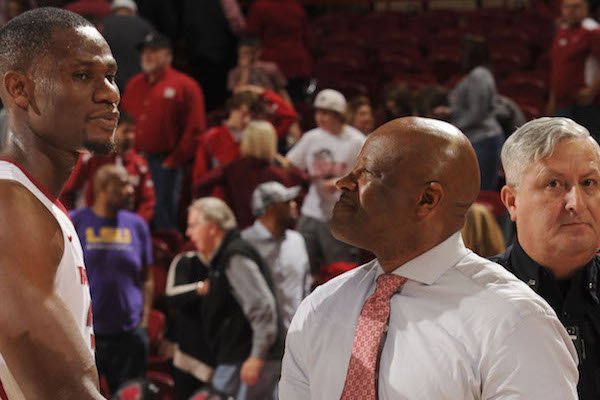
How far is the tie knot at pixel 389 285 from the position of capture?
6.91 ft

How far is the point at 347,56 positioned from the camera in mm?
12617

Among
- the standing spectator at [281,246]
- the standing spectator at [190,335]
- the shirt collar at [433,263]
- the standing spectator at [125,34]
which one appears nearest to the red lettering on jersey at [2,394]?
the shirt collar at [433,263]

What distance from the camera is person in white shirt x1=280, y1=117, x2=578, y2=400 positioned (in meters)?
1.96

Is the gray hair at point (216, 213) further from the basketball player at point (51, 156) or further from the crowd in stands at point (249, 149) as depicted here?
the basketball player at point (51, 156)

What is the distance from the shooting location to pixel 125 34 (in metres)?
9.56

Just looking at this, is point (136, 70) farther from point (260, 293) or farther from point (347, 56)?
point (260, 293)

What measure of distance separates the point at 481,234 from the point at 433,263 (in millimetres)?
2156

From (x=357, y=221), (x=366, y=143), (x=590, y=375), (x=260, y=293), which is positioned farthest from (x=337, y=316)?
(x=260, y=293)

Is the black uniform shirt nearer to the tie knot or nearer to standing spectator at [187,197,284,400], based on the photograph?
the tie knot

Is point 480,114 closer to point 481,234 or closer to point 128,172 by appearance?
point 128,172

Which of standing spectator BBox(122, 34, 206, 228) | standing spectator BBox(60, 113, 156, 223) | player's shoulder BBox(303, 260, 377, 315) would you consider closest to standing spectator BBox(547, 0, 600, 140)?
standing spectator BBox(122, 34, 206, 228)

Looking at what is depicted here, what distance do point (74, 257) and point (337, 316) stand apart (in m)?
0.55

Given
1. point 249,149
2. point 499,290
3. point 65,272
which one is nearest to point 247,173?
point 249,149

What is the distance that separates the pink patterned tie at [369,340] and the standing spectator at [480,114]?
615 cm
